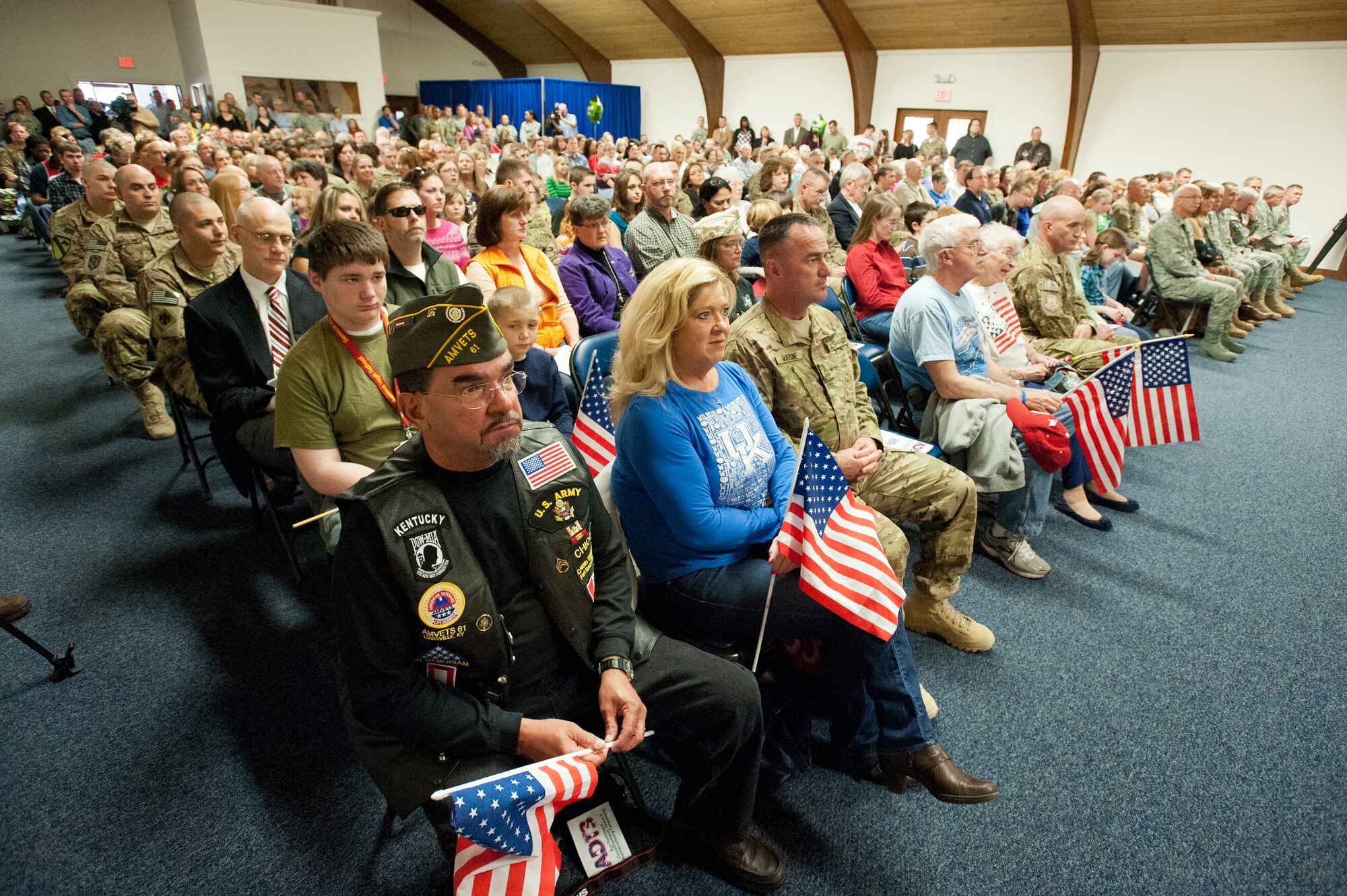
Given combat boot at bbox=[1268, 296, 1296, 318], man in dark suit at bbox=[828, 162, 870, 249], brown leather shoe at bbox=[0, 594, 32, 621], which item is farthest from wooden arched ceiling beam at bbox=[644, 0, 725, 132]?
brown leather shoe at bbox=[0, 594, 32, 621]

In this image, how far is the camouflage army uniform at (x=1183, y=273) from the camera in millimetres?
6156

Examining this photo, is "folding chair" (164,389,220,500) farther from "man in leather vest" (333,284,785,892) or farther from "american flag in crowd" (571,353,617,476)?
"man in leather vest" (333,284,785,892)

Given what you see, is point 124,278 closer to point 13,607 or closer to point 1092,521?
point 13,607

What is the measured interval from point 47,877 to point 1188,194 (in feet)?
26.6

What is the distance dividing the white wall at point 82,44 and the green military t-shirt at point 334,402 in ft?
67.0

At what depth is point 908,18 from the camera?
14.0 meters

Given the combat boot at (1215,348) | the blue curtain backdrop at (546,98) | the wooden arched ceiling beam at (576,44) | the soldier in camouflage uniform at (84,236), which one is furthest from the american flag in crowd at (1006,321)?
the wooden arched ceiling beam at (576,44)

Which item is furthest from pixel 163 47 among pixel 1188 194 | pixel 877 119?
pixel 1188 194


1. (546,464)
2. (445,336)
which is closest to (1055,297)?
(546,464)

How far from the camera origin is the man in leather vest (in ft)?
4.40

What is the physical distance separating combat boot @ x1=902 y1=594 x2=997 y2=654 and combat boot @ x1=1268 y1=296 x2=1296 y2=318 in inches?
340

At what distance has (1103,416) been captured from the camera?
3.10 m

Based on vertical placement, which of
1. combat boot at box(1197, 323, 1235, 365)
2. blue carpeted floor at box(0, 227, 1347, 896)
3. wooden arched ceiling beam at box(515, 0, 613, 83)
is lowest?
blue carpeted floor at box(0, 227, 1347, 896)

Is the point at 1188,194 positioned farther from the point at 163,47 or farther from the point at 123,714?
the point at 163,47
